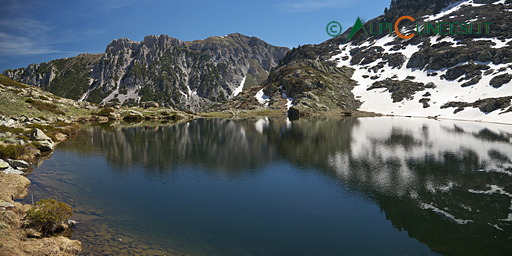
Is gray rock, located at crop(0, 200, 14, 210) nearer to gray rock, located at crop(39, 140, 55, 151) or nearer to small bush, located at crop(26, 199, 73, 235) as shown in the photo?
small bush, located at crop(26, 199, 73, 235)

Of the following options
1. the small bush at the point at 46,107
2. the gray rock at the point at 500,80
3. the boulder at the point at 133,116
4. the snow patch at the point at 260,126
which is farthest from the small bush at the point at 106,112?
the gray rock at the point at 500,80

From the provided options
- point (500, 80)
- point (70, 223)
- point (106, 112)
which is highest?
point (500, 80)

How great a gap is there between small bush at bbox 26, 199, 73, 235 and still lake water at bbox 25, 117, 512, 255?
1.84 metres

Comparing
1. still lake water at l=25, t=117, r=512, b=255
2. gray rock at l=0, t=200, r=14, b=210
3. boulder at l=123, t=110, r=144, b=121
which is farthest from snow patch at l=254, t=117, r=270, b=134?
gray rock at l=0, t=200, r=14, b=210

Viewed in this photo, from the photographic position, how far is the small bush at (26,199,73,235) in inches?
806

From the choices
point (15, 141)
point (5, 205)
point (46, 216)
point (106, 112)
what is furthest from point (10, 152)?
point (106, 112)

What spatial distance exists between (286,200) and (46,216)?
2193 cm

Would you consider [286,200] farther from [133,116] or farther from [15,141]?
[133,116]

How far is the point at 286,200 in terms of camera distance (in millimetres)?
31656

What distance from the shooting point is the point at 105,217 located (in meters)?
25.2

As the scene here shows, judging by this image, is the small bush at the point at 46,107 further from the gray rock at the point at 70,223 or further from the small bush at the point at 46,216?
the gray rock at the point at 70,223

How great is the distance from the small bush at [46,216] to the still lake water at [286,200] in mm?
1839

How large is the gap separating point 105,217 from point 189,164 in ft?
79.0

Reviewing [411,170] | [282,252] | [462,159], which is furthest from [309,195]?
[462,159]
